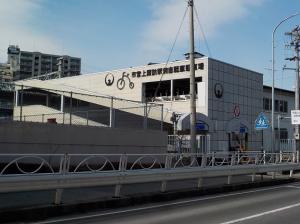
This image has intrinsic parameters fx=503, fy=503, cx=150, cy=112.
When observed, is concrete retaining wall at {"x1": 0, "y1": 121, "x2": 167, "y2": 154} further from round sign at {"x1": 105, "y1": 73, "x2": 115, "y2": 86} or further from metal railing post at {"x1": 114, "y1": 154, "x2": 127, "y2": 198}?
round sign at {"x1": 105, "y1": 73, "x2": 115, "y2": 86}

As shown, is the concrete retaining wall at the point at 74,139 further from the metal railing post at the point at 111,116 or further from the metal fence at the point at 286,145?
the metal fence at the point at 286,145

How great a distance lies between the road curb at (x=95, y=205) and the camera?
37.9 ft

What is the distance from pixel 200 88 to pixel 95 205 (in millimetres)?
34429

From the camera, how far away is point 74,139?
22.8 meters

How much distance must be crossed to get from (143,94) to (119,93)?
340cm

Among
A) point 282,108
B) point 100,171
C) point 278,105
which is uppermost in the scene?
point 278,105

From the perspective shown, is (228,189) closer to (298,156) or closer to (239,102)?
(298,156)

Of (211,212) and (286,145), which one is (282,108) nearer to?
(286,145)

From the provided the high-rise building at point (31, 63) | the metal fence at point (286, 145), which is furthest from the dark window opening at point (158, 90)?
the high-rise building at point (31, 63)

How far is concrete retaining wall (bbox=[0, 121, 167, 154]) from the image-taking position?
20.4m

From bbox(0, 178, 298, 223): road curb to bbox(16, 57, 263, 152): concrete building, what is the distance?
24.2 metres

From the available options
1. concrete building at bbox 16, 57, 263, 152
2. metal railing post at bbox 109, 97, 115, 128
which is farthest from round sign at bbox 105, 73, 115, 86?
metal railing post at bbox 109, 97, 115, 128

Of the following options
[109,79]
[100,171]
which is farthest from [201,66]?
[100,171]

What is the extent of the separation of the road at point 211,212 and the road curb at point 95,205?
1.46ft
